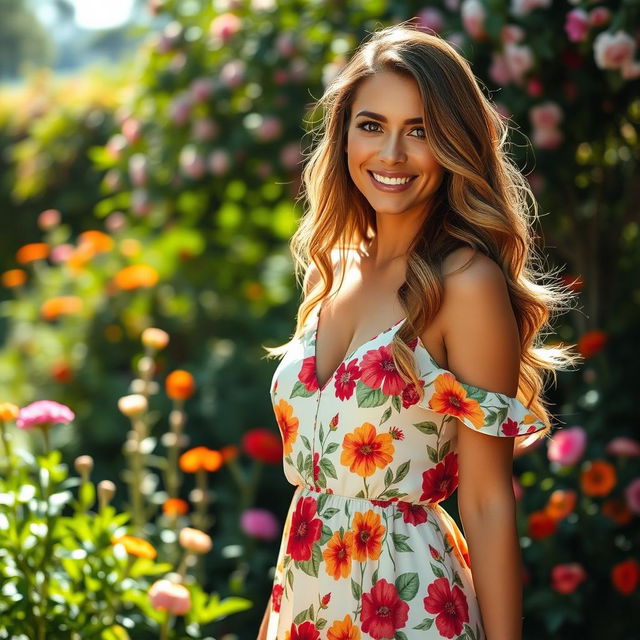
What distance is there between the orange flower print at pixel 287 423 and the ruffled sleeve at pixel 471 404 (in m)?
0.25

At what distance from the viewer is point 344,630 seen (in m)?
1.73

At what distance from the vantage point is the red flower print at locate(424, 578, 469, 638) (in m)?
1.68

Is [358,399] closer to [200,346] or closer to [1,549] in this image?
[1,549]

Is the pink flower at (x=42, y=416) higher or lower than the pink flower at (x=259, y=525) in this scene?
higher

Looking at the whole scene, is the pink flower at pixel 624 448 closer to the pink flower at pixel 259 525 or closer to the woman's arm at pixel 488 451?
the pink flower at pixel 259 525

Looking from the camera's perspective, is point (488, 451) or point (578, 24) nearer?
point (488, 451)

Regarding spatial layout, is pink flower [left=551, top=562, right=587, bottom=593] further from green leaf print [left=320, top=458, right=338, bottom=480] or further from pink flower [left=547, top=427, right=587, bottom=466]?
green leaf print [left=320, top=458, right=338, bottom=480]

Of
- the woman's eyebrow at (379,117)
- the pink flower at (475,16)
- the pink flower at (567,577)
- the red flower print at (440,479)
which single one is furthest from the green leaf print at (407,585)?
the pink flower at (475,16)

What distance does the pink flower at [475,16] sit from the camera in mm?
3195

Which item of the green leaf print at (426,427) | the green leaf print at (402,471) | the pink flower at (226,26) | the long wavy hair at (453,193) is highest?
the pink flower at (226,26)

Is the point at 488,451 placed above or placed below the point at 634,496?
above

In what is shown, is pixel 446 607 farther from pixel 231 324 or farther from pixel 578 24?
pixel 231 324

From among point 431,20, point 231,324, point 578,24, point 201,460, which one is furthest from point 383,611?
point 231,324

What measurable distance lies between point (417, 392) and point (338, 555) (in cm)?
31
